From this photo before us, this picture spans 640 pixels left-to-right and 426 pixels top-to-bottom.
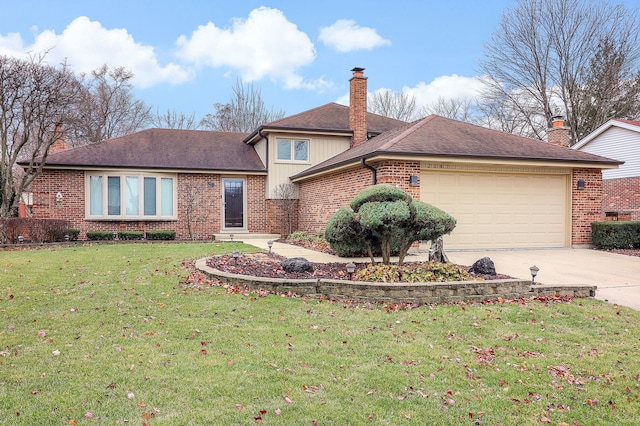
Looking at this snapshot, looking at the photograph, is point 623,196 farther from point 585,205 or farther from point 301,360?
point 301,360

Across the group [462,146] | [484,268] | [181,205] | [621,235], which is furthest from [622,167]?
[181,205]

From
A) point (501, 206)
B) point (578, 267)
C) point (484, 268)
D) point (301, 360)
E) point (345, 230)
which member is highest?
point (501, 206)

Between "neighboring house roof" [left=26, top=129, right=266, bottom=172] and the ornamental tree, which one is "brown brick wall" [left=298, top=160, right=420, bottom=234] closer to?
"neighboring house roof" [left=26, top=129, right=266, bottom=172]

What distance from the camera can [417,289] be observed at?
595cm

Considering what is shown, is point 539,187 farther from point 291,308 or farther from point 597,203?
point 291,308

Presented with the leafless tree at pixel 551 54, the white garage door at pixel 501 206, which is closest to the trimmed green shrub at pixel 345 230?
the white garage door at pixel 501 206

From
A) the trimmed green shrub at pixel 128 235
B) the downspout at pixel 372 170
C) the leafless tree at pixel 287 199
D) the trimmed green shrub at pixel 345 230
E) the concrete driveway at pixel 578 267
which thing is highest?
Answer: the downspout at pixel 372 170

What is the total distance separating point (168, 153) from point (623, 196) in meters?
18.2

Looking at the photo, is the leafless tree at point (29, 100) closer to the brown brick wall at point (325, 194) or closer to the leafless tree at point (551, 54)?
the brown brick wall at point (325, 194)

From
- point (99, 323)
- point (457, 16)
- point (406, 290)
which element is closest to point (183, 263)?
point (99, 323)

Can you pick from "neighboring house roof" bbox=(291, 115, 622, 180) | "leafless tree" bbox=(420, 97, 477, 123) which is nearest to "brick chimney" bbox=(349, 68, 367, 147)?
"neighboring house roof" bbox=(291, 115, 622, 180)

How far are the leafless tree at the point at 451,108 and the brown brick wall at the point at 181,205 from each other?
69.5 feet

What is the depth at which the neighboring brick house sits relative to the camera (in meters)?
17.5

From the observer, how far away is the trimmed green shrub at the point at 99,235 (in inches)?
552
